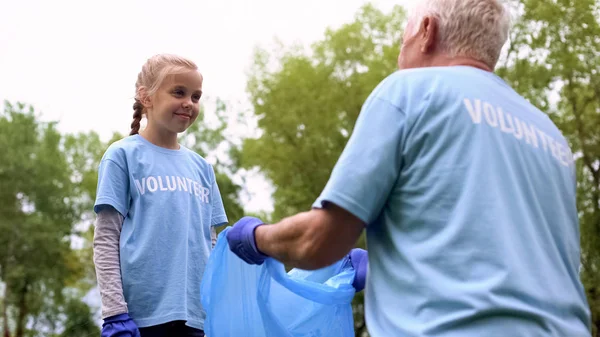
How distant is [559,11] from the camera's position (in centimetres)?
2191

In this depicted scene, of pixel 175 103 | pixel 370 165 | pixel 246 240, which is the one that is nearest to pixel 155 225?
pixel 175 103

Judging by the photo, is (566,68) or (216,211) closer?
(216,211)

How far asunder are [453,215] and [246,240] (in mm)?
603

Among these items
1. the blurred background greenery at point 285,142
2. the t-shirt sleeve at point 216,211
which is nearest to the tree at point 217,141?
the blurred background greenery at point 285,142

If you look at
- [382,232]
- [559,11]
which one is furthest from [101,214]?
[559,11]

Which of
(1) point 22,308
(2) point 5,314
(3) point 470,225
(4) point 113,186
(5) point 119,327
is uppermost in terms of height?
(1) point 22,308

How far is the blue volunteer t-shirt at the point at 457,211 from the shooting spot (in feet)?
5.87

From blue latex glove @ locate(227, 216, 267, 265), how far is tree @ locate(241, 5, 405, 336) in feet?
72.2

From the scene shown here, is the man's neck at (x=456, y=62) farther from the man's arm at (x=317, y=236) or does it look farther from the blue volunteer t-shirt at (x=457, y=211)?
the man's arm at (x=317, y=236)

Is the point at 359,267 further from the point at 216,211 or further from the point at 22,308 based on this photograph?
the point at 22,308

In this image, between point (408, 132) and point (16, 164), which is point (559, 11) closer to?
point (16, 164)

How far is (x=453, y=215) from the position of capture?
184 cm

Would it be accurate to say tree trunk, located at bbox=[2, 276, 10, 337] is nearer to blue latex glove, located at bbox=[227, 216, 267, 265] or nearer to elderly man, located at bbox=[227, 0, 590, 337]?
blue latex glove, located at bbox=[227, 216, 267, 265]

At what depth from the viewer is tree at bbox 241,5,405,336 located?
24.8 m
